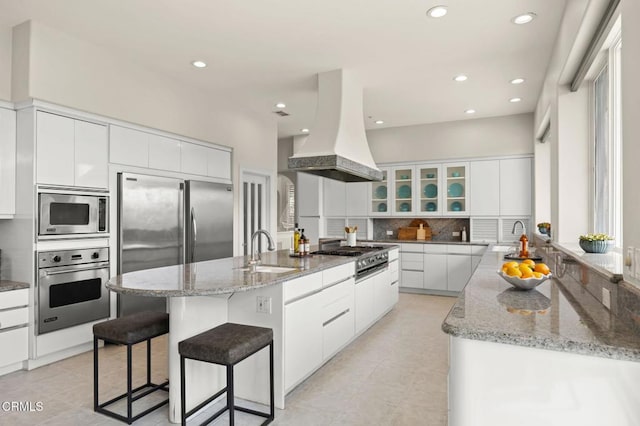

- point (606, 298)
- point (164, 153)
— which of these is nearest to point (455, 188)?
point (164, 153)

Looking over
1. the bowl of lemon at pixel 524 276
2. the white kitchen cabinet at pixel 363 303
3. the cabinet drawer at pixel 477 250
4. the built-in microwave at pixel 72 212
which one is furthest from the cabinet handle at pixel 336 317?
the cabinet drawer at pixel 477 250

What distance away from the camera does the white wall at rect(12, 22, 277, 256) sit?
11.2 feet

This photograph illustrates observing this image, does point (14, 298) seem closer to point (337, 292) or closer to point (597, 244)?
point (337, 292)

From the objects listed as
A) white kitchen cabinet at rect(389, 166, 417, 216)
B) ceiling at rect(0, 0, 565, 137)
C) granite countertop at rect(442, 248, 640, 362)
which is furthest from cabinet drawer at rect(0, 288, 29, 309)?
white kitchen cabinet at rect(389, 166, 417, 216)

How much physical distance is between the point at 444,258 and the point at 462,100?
244cm

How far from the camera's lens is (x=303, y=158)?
4.04 metres

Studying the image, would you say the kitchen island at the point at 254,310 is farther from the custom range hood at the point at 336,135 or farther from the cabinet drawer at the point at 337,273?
the custom range hood at the point at 336,135

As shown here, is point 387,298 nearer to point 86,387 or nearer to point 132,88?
point 86,387

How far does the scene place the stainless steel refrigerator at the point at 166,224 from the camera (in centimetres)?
404

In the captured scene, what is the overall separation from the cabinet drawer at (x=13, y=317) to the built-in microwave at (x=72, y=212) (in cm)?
66

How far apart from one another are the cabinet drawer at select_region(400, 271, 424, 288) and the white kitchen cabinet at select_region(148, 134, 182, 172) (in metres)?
3.97

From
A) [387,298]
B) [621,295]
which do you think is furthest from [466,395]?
[387,298]

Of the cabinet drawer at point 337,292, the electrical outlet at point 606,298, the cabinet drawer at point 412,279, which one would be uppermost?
the electrical outlet at point 606,298

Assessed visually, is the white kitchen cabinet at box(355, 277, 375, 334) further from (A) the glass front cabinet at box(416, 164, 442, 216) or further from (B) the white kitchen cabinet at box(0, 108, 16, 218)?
(B) the white kitchen cabinet at box(0, 108, 16, 218)
